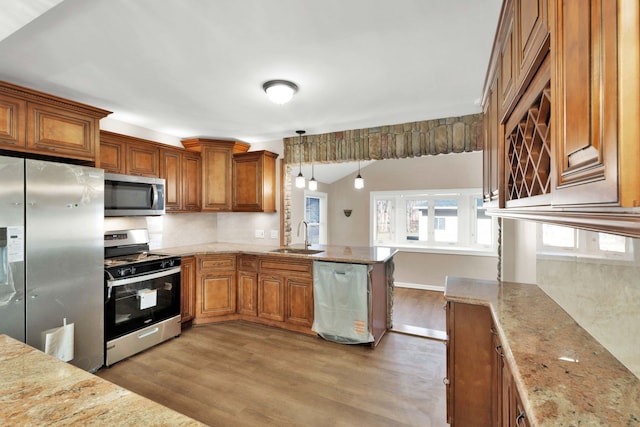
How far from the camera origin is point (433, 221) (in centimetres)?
588

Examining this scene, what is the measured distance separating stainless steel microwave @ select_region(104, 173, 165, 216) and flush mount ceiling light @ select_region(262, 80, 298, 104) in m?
1.83

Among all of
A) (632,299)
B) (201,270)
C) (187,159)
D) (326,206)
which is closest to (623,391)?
(632,299)

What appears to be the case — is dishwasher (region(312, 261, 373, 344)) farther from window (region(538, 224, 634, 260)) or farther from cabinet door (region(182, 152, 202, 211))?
cabinet door (region(182, 152, 202, 211))

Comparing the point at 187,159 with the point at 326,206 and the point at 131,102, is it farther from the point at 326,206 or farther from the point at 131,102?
the point at 326,206

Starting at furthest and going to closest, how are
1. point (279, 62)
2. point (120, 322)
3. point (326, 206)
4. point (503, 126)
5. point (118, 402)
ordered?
point (326, 206) → point (120, 322) → point (279, 62) → point (503, 126) → point (118, 402)

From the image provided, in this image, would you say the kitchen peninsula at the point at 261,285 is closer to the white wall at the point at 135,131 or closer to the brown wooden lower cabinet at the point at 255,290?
the brown wooden lower cabinet at the point at 255,290

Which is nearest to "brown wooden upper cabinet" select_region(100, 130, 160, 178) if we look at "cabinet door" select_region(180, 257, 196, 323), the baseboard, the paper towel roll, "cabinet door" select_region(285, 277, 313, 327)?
"cabinet door" select_region(180, 257, 196, 323)

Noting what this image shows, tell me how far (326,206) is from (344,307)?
155 inches

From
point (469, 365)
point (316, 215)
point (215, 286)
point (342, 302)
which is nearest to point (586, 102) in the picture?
point (469, 365)

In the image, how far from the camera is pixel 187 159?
390 centimetres

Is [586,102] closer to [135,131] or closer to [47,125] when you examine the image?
[47,125]

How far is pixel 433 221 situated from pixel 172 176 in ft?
15.7

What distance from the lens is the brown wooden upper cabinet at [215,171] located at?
13.3 ft

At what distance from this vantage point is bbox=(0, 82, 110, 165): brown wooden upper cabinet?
86.0 inches
